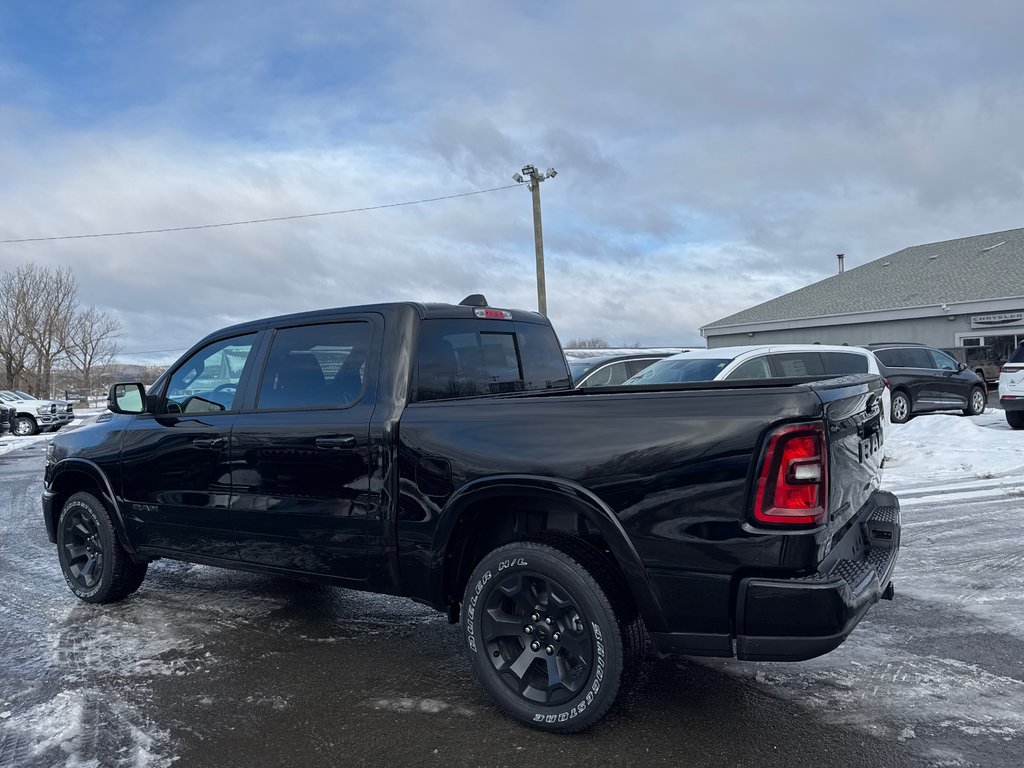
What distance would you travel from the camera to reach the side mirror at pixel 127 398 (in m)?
5.02

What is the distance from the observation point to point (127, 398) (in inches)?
199

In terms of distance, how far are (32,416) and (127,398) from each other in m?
24.5

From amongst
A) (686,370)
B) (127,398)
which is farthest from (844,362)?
(127,398)

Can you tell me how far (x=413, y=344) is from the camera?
4.02m

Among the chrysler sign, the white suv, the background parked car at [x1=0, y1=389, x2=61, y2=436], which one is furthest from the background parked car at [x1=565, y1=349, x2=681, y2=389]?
the background parked car at [x1=0, y1=389, x2=61, y2=436]

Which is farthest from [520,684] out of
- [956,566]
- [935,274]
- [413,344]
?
[935,274]

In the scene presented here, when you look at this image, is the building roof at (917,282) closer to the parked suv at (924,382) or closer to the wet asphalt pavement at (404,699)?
the parked suv at (924,382)

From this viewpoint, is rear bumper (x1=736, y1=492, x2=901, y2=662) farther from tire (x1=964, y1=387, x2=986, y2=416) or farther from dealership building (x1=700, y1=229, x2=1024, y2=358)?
dealership building (x1=700, y1=229, x2=1024, y2=358)

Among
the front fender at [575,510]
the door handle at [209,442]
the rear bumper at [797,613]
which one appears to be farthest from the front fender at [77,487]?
the rear bumper at [797,613]

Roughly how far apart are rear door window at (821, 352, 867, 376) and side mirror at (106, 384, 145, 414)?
958 centimetres

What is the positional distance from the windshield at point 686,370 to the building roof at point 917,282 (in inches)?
721

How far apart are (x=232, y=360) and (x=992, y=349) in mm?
25755

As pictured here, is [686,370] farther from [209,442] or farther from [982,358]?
[982,358]

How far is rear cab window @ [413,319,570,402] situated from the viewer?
13.4ft
